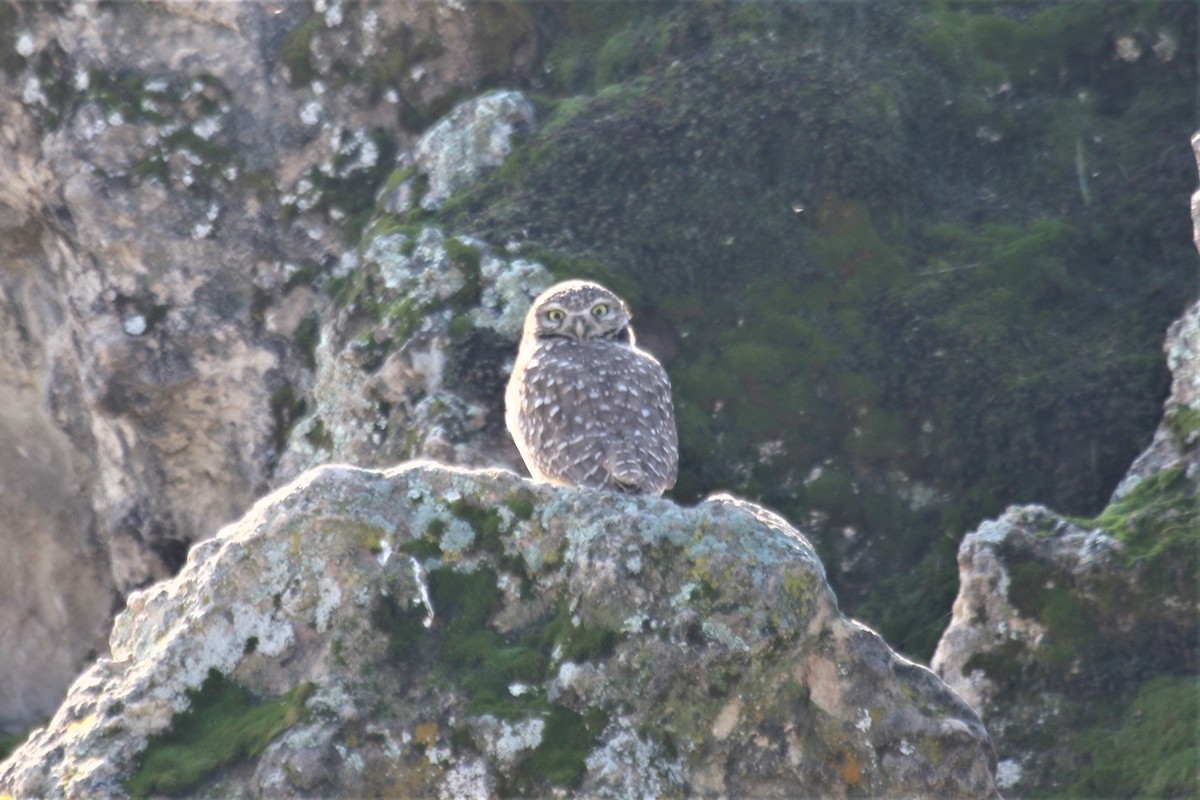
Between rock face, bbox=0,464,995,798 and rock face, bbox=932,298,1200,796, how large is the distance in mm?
2816

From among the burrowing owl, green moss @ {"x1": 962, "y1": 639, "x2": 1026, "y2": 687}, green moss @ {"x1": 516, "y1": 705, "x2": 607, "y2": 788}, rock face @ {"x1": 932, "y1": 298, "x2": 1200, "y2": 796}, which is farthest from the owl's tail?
green moss @ {"x1": 962, "y1": 639, "x2": 1026, "y2": 687}

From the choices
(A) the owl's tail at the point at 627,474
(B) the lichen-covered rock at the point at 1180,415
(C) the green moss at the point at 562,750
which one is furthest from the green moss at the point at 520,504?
(B) the lichen-covered rock at the point at 1180,415

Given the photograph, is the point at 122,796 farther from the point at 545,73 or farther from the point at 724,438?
the point at 545,73

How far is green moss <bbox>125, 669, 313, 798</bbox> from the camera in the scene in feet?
17.1

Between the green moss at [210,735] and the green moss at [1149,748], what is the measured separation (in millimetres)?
4661

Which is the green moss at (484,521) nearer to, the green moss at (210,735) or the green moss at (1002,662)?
the green moss at (210,735)

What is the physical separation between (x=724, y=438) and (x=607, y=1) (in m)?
4.62

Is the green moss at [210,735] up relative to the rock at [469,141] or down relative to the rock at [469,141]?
down

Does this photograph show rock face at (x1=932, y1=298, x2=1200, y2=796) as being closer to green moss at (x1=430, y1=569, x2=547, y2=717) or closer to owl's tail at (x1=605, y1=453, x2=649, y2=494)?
owl's tail at (x1=605, y1=453, x2=649, y2=494)

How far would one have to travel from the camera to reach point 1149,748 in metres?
7.78

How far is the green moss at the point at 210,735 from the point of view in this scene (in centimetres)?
522

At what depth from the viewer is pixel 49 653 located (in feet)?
47.0

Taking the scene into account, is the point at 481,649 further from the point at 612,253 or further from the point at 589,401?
the point at 612,253

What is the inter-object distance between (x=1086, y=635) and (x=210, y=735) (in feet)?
17.3
